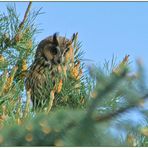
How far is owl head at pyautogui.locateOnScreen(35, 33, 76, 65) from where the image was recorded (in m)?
2.25

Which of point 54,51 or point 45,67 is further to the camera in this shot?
point 54,51

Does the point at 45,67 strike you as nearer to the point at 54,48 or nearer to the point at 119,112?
the point at 54,48

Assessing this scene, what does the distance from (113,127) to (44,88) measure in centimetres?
116

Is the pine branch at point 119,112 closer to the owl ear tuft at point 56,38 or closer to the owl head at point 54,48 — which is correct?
the owl head at point 54,48

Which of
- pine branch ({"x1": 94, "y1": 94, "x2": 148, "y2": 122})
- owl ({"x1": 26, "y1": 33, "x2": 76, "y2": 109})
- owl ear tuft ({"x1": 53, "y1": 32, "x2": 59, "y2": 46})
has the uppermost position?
owl ear tuft ({"x1": 53, "y1": 32, "x2": 59, "y2": 46})

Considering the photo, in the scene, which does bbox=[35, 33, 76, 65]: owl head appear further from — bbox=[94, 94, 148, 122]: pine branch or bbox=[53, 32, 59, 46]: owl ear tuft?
bbox=[94, 94, 148, 122]: pine branch

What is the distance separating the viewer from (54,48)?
8.67 feet

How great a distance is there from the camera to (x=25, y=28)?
6.52 feet

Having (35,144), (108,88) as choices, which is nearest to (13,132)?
(35,144)

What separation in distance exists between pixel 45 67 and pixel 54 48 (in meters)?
0.41

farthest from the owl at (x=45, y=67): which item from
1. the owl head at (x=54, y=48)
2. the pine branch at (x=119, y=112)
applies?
the pine branch at (x=119, y=112)

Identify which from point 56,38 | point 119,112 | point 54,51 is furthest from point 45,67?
point 119,112

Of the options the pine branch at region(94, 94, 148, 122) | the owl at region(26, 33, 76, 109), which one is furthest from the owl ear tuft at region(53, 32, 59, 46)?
the pine branch at region(94, 94, 148, 122)

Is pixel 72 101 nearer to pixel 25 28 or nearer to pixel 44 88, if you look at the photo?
pixel 44 88
